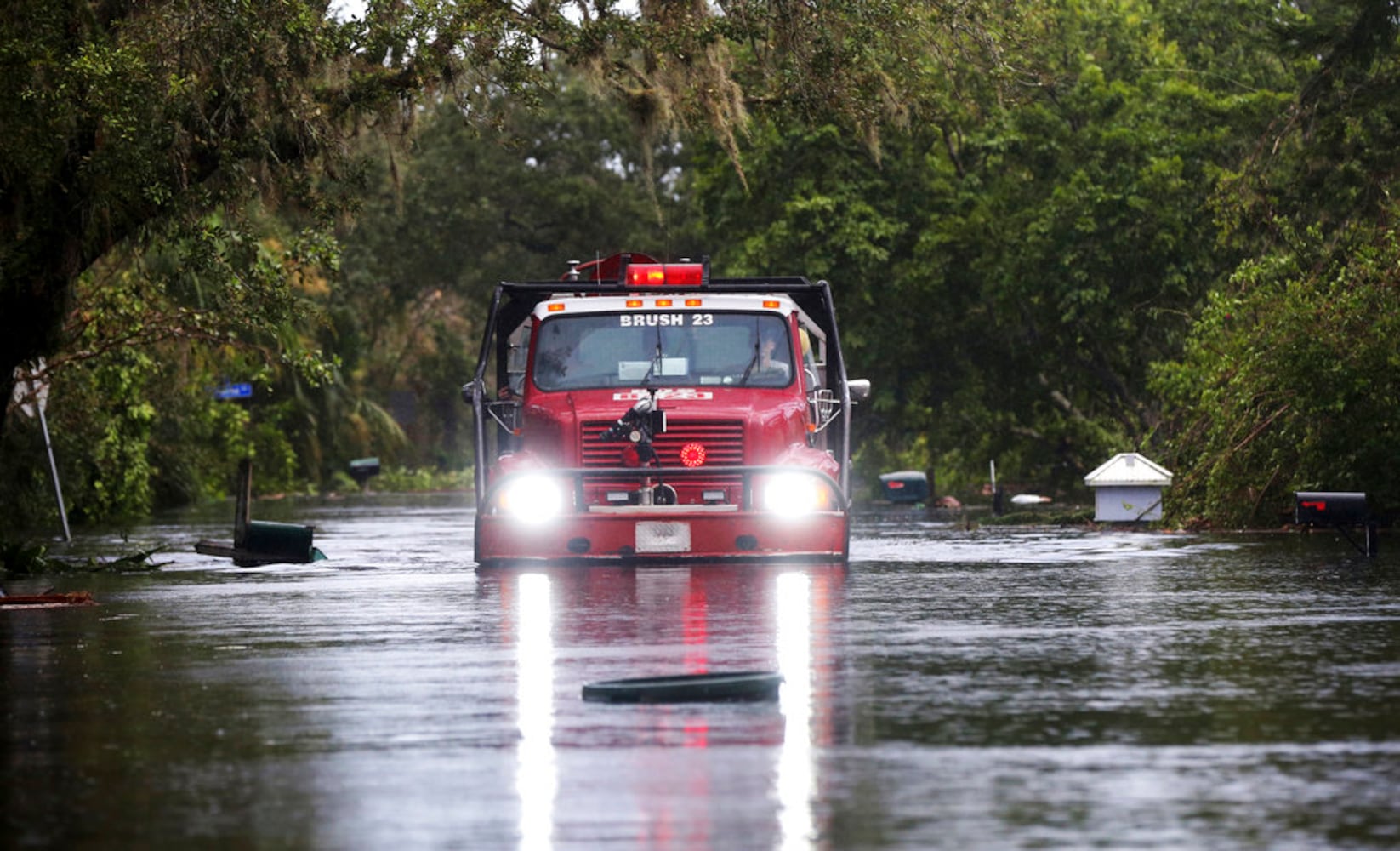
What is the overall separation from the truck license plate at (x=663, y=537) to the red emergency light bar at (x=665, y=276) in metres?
3.42

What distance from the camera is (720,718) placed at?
10.1 meters

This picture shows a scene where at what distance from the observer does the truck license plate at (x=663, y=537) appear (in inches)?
795

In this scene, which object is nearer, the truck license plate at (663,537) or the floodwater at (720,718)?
the floodwater at (720,718)

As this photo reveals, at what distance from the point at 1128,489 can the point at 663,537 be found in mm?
11565

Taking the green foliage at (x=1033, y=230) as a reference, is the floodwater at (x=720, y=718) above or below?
below

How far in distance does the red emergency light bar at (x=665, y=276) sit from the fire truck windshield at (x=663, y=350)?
2.36ft

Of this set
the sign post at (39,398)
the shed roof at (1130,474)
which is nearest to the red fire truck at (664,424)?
the sign post at (39,398)

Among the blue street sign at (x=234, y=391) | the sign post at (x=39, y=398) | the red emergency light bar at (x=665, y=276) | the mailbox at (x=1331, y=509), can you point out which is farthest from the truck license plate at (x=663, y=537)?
→ the blue street sign at (x=234, y=391)

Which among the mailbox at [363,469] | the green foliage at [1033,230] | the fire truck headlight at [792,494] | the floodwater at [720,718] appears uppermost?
the green foliage at [1033,230]

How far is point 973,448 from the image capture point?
52031 millimetres

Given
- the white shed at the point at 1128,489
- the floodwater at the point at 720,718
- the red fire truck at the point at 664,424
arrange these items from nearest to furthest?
the floodwater at the point at 720,718 → the red fire truck at the point at 664,424 → the white shed at the point at 1128,489

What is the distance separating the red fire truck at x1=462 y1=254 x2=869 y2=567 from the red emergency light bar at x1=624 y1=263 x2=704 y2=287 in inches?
0.7

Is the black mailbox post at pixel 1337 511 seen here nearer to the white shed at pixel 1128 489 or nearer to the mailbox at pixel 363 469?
the white shed at pixel 1128 489

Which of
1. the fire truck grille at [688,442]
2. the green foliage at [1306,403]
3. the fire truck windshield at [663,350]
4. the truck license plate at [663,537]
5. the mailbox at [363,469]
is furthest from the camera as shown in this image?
the mailbox at [363,469]
